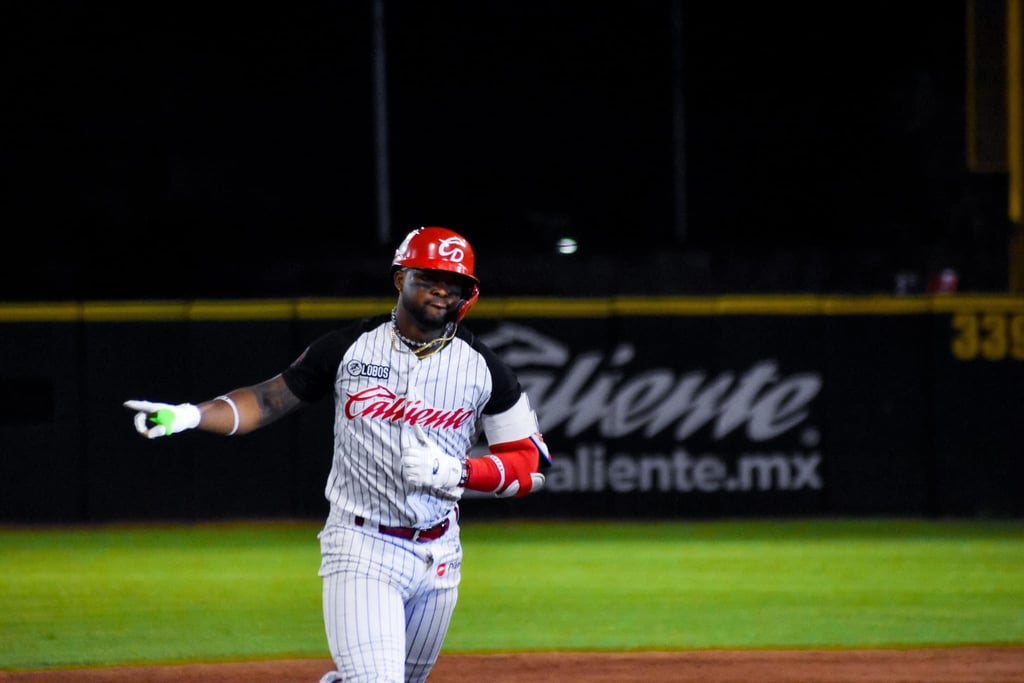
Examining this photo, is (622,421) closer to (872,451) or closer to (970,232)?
(872,451)

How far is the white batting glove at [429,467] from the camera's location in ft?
13.3

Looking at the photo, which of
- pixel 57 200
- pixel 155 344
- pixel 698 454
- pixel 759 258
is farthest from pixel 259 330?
pixel 57 200

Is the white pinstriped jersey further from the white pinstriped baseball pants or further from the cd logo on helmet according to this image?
the cd logo on helmet

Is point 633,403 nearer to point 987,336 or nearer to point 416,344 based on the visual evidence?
point 987,336

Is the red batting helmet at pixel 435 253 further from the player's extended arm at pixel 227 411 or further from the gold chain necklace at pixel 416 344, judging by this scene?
the player's extended arm at pixel 227 411

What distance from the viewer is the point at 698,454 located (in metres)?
11.5

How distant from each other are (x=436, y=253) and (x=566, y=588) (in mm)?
4903

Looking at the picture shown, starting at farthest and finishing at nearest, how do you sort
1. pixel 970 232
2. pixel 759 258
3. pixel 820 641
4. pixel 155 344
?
pixel 970 232
pixel 759 258
pixel 155 344
pixel 820 641

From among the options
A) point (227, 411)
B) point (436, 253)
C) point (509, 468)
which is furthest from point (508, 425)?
point (227, 411)

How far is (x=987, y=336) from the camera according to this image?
11430mm

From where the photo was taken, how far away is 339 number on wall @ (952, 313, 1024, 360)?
1140 cm

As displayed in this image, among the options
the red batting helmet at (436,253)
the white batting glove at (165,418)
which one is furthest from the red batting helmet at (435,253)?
the white batting glove at (165,418)

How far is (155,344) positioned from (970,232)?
46.2ft

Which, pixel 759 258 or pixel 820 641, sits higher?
pixel 759 258
